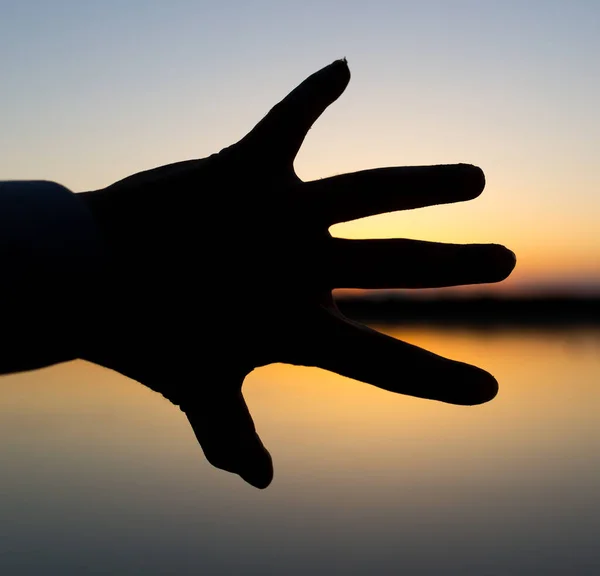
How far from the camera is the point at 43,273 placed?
3.09 ft

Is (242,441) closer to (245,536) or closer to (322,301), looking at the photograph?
(322,301)

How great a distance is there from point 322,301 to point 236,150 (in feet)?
1.07

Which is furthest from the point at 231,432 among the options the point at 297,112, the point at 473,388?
the point at 297,112

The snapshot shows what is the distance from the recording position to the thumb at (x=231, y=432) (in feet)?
4.04

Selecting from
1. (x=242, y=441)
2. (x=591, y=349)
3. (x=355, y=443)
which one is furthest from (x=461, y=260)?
(x=591, y=349)

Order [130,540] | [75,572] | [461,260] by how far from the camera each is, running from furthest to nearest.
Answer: [130,540], [75,572], [461,260]

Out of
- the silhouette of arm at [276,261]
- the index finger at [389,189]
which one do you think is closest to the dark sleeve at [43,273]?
the silhouette of arm at [276,261]

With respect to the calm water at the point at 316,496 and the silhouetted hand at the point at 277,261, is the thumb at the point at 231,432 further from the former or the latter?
the calm water at the point at 316,496

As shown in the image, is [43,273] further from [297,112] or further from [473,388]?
[473,388]

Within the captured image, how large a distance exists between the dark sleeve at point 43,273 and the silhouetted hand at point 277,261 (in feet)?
0.36

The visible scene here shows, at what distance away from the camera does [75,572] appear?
7.55m

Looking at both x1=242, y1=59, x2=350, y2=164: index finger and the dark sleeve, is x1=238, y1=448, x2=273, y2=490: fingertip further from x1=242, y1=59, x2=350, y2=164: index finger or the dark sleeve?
x1=242, y1=59, x2=350, y2=164: index finger

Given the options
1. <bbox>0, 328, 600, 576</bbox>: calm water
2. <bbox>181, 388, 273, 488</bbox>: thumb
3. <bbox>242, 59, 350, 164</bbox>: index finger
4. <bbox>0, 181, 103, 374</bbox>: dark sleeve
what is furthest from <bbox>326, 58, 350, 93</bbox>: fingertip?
→ <bbox>0, 328, 600, 576</bbox>: calm water

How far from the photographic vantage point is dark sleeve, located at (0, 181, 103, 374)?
93 cm
